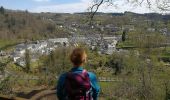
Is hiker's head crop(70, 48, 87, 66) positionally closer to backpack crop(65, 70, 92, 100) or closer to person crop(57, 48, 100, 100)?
person crop(57, 48, 100, 100)

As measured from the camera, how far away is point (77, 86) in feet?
11.9

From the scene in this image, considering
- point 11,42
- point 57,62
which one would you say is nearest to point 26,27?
point 11,42

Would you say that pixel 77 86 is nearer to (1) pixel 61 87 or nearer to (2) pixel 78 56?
(1) pixel 61 87

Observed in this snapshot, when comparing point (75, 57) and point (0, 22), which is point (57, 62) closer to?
point (75, 57)

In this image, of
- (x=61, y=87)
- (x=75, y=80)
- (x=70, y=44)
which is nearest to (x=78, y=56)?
(x=75, y=80)

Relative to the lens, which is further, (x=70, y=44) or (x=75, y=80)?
(x=70, y=44)

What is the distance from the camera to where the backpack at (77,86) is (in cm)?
361

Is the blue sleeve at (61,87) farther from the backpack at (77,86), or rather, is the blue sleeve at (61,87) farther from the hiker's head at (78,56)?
the hiker's head at (78,56)

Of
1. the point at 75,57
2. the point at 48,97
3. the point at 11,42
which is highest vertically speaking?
the point at 75,57

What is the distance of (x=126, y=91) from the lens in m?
20.3

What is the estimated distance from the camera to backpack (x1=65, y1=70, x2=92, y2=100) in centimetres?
361

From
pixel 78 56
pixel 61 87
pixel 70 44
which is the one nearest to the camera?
pixel 78 56

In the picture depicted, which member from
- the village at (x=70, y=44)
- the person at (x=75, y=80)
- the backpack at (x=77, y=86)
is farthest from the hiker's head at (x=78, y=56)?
the village at (x=70, y=44)

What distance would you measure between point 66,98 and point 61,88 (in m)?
0.11
